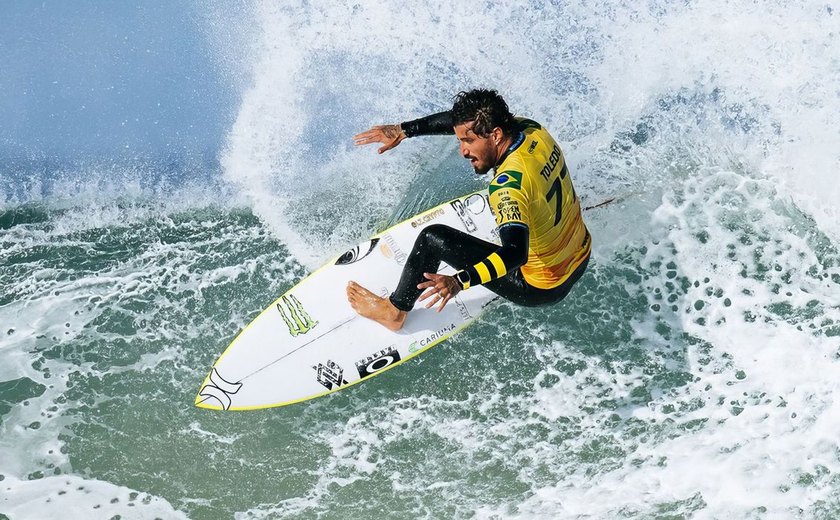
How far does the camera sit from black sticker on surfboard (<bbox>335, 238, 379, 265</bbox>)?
6582mm

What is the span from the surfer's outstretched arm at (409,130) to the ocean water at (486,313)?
115cm

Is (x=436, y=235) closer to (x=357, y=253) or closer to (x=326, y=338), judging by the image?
(x=357, y=253)

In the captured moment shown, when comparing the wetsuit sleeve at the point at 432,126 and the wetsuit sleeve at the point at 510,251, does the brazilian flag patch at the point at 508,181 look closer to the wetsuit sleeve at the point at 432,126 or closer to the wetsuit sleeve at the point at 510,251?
the wetsuit sleeve at the point at 510,251

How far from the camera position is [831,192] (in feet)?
23.6

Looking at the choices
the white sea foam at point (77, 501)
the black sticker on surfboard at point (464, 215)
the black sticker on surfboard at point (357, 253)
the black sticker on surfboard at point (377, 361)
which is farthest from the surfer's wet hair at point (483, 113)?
the white sea foam at point (77, 501)

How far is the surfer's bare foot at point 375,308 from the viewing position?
20.3 feet

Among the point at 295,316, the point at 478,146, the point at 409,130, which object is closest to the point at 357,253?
the point at 295,316

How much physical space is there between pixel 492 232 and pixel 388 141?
3.78 feet

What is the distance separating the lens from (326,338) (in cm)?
632

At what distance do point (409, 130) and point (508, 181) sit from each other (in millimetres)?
1421

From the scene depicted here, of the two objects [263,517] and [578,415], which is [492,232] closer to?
[578,415]

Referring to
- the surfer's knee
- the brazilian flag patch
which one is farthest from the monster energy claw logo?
the brazilian flag patch

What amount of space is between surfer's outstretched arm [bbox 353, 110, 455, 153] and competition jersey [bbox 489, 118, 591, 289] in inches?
32.9

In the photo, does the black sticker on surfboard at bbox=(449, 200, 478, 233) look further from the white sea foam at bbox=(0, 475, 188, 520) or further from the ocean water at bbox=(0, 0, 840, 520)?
the white sea foam at bbox=(0, 475, 188, 520)
